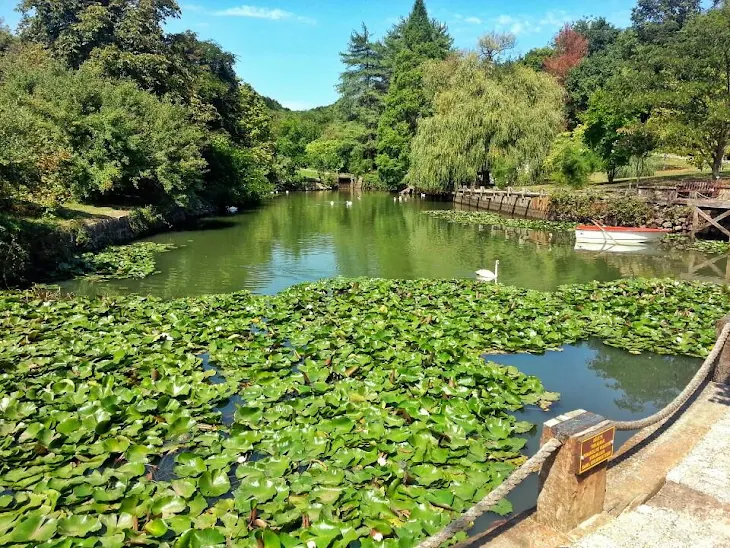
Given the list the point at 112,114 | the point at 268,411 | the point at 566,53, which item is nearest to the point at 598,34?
the point at 566,53

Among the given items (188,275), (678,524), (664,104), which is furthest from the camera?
(664,104)

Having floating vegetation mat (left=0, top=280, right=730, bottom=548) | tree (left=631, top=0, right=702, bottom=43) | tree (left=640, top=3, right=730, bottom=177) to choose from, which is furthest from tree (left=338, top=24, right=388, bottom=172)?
floating vegetation mat (left=0, top=280, right=730, bottom=548)

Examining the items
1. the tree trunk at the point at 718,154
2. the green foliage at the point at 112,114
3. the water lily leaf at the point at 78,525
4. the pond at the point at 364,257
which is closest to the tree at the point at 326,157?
the green foliage at the point at 112,114

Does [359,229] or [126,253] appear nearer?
[126,253]

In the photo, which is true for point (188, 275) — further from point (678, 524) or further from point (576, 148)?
point (576, 148)

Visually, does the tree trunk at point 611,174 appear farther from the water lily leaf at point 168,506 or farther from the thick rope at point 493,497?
the water lily leaf at point 168,506

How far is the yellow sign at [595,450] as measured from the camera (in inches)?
121

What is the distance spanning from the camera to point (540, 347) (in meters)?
7.96

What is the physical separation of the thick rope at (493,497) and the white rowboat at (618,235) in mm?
16966

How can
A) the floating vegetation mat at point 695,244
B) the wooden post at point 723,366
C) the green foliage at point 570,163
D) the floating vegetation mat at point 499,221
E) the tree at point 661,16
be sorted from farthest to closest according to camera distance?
the tree at point 661,16
the green foliage at point 570,163
the floating vegetation mat at point 499,221
the floating vegetation mat at point 695,244
the wooden post at point 723,366

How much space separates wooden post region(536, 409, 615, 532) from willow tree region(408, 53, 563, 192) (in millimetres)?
29768

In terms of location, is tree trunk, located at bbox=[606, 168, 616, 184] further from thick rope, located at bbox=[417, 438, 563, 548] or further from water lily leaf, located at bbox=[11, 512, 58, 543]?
water lily leaf, located at bbox=[11, 512, 58, 543]

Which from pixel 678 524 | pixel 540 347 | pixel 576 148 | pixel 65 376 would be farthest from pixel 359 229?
pixel 678 524

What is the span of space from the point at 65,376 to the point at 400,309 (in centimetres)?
523
